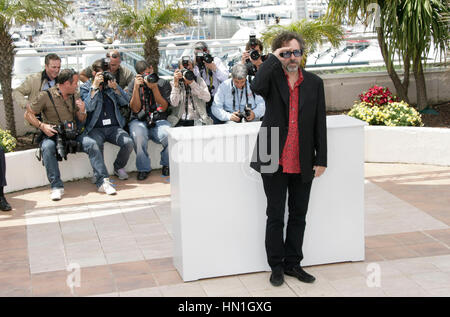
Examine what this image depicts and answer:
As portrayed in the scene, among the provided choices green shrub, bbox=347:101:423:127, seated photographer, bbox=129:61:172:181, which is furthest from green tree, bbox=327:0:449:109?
seated photographer, bbox=129:61:172:181

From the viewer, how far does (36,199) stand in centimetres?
768

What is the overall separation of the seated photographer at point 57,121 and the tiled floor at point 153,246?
0.37 meters

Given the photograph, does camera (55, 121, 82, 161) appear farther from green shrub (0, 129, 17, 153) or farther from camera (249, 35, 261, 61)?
camera (249, 35, 261, 61)

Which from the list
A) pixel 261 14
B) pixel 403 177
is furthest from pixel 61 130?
pixel 261 14

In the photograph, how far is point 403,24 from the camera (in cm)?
937

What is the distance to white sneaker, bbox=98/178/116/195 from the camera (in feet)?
25.5

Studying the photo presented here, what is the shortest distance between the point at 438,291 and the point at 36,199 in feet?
15.4

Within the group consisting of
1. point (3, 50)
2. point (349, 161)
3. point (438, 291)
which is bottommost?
point (438, 291)

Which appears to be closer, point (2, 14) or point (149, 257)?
point (149, 257)

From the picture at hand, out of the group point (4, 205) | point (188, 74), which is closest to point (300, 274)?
point (4, 205)

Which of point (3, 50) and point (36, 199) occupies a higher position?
point (3, 50)
